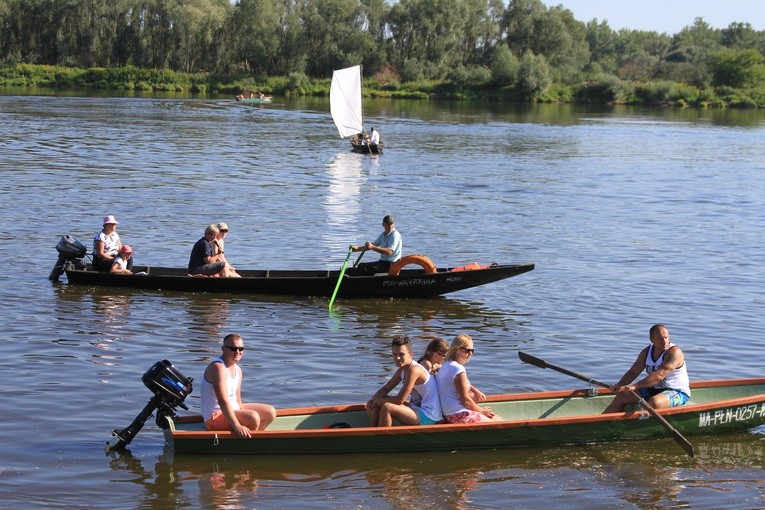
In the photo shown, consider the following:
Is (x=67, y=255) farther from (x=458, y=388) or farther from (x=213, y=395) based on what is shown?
(x=458, y=388)

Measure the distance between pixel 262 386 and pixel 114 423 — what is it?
212 cm

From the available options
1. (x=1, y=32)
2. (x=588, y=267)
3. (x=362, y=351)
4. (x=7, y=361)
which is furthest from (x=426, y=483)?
(x=1, y=32)

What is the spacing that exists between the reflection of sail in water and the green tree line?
56722 mm

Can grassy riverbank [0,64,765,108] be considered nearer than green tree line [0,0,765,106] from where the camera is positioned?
Yes

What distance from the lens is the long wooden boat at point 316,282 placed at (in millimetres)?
17969

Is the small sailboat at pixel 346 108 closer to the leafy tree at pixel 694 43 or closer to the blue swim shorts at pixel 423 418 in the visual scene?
the blue swim shorts at pixel 423 418

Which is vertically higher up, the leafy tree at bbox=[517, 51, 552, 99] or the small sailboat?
the leafy tree at bbox=[517, 51, 552, 99]

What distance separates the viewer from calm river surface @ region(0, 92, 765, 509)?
34.6 feet

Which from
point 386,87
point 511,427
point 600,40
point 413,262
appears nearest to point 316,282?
point 413,262

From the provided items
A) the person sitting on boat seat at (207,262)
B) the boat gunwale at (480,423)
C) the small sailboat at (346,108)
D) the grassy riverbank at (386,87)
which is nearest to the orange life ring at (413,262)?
the person sitting on boat seat at (207,262)

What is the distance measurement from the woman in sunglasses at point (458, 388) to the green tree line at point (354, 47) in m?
87.9

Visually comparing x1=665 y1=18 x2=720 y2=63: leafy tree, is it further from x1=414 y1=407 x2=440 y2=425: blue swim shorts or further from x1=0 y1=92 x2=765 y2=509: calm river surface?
x1=414 y1=407 x2=440 y2=425: blue swim shorts

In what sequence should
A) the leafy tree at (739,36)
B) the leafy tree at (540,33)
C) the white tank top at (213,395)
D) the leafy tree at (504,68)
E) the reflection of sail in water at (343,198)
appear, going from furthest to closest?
the leafy tree at (739,36) → the leafy tree at (540,33) → the leafy tree at (504,68) → the reflection of sail in water at (343,198) → the white tank top at (213,395)

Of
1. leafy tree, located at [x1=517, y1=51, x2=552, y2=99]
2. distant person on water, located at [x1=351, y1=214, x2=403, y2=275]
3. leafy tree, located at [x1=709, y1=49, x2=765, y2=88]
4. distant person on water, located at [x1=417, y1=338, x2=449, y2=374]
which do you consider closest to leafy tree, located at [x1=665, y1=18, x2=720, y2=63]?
leafy tree, located at [x1=709, y1=49, x2=765, y2=88]
